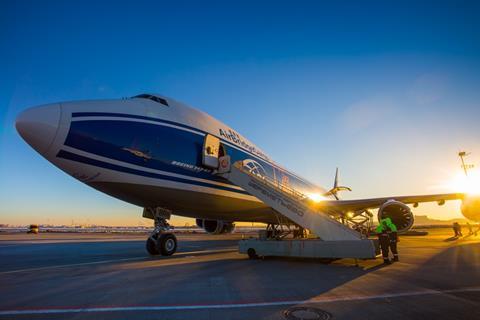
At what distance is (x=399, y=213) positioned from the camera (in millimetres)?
13531

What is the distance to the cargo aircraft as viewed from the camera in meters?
8.26

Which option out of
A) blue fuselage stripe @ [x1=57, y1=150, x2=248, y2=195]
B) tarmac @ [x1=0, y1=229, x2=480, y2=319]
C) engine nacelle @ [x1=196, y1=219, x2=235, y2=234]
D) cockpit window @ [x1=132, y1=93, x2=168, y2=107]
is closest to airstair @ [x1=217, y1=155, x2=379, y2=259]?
tarmac @ [x1=0, y1=229, x2=480, y2=319]

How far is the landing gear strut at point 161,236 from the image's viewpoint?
439 inches

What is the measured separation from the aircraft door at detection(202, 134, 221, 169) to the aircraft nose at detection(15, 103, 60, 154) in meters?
5.11

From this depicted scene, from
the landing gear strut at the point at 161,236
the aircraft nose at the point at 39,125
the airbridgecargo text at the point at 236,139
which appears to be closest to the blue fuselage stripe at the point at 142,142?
the aircraft nose at the point at 39,125

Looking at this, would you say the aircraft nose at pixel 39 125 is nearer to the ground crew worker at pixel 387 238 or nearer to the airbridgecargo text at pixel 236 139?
the airbridgecargo text at pixel 236 139

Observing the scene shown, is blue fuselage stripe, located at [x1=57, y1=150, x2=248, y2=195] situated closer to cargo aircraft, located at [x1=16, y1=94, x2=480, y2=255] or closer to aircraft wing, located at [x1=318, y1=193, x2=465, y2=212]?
cargo aircraft, located at [x1=16, y1=94, x2=480, y2=255]

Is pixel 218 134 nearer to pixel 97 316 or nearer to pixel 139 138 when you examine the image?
pixel 139 138

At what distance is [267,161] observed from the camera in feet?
55.4

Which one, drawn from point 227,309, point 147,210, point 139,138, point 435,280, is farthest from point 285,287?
point 147,210

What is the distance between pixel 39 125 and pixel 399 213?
1461 cm

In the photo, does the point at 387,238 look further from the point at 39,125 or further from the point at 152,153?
the point at 39,125

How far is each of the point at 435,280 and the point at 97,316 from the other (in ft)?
21.3

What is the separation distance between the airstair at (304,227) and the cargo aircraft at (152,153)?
1.36 meters
